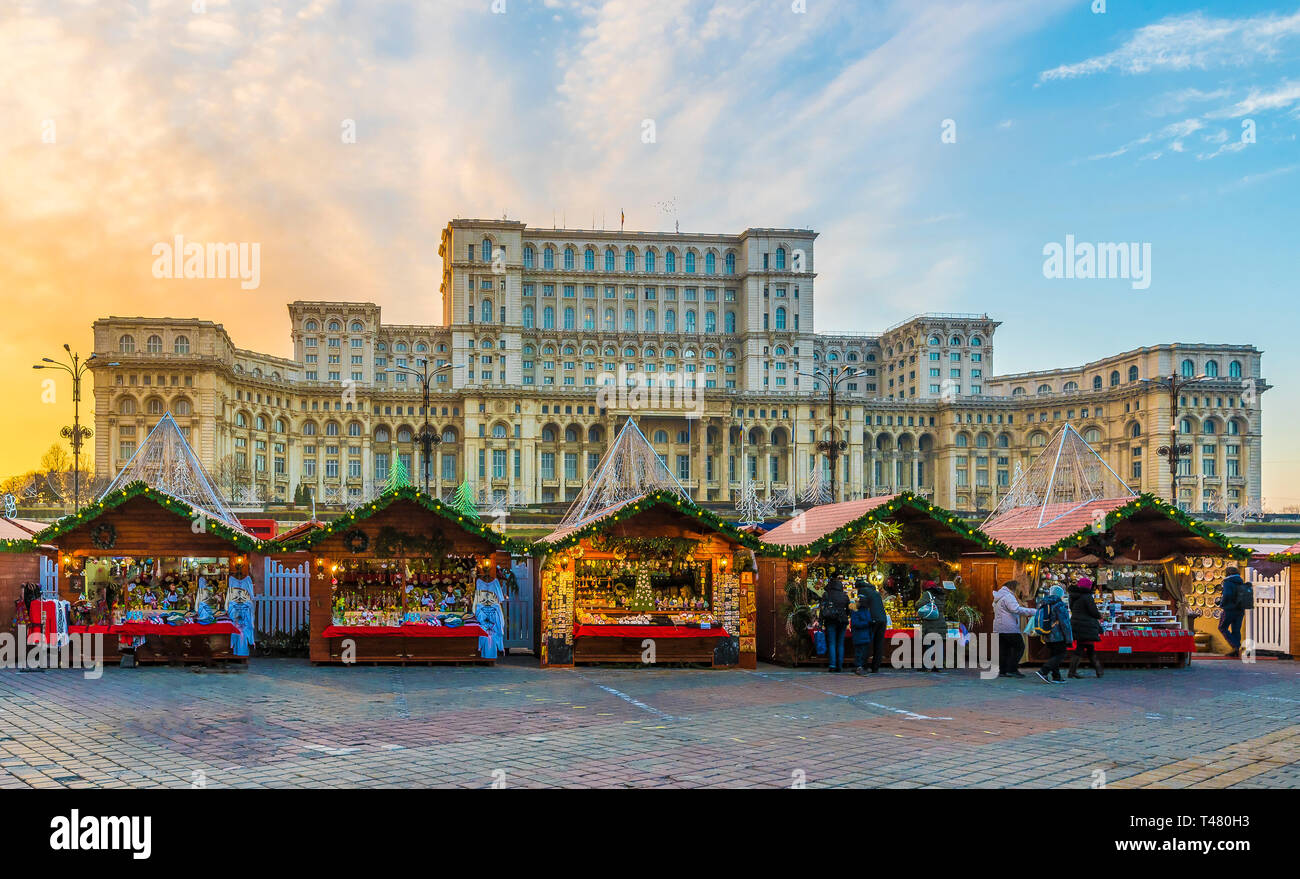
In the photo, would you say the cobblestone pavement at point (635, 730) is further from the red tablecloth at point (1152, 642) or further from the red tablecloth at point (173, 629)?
the red tablecloth at point (1152, 642)

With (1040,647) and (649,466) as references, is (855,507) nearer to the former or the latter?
(1040,647)

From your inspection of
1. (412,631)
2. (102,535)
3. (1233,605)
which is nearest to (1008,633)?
(1233,605)

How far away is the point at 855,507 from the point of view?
62.4 feet

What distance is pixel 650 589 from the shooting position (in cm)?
1823

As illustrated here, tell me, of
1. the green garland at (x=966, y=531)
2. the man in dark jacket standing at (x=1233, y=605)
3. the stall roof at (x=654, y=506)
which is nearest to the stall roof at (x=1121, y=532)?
the green garland at (x=966, y=531)

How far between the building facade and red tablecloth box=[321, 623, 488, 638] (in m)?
78.2

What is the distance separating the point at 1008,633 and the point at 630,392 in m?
88.1

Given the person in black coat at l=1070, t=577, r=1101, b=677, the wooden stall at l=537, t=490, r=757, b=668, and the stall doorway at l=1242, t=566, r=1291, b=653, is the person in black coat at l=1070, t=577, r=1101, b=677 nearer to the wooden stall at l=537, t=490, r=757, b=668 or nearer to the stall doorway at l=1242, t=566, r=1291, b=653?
the wooden stall at l=537, t=490, r=757, b=668

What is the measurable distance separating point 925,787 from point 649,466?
19.8 meters

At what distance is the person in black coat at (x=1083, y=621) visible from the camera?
1606 cm

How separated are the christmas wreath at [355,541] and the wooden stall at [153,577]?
158 cm

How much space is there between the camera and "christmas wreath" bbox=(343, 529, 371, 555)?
17.6 meters

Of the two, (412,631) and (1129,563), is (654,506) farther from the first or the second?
(1129,563)
